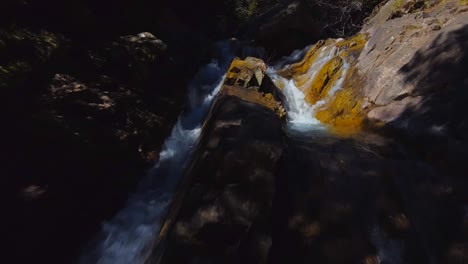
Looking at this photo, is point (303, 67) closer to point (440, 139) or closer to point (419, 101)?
point (419, 101)

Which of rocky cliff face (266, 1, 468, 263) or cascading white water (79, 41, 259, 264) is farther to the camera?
cascading white water (79, 41, 259, 264)

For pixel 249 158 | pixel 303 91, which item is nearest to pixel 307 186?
pixel 249 158

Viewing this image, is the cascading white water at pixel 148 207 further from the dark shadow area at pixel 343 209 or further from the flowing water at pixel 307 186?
the dark shadow area at pixel 343 209

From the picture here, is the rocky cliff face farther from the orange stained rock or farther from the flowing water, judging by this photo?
the orange stained rock

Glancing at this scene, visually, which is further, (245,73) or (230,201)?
(245,73)

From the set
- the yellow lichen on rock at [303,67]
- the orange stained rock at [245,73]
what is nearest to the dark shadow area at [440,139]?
the orange stained rock at [245,73]

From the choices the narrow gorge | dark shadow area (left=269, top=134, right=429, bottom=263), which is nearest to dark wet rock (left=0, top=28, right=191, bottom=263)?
the narrow gorge
